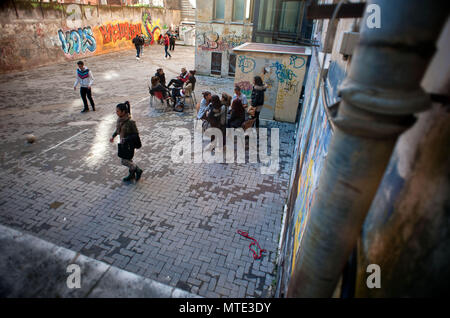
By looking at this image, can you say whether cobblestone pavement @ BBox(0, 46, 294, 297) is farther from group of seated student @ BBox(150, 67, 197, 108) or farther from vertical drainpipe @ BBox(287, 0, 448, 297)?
vertical drainpipe @ BBox(287, 0, 448, 297)

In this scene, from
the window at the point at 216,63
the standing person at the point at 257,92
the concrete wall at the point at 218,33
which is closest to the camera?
the standing person at the point at 257,92

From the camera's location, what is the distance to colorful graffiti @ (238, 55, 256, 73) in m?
9.68

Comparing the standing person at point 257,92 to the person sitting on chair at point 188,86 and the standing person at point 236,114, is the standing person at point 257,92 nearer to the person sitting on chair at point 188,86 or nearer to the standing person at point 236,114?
the standing person at point 236,114

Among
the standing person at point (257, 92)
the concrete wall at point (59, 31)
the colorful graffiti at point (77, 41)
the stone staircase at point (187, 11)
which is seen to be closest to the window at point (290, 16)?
the standing person at point (257, 92)

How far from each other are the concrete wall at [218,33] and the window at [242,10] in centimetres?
33

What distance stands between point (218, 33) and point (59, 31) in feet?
33.9

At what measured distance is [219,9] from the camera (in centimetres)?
1611

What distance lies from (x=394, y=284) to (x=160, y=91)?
1049 centimetres

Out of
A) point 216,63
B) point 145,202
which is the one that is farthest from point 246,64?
point 216,63

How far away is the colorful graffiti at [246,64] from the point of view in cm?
968

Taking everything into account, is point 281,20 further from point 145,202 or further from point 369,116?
point 369,116

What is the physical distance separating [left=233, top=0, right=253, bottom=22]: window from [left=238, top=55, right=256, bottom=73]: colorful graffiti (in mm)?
7489

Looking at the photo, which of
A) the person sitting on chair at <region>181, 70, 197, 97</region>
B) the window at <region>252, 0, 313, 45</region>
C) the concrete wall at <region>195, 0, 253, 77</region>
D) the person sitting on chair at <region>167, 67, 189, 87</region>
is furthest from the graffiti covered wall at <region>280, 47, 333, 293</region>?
the concrete wall at <region>195, 0, 253, 77</region>
